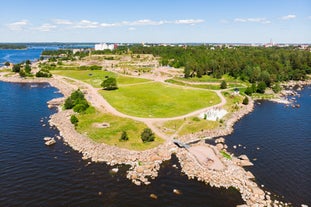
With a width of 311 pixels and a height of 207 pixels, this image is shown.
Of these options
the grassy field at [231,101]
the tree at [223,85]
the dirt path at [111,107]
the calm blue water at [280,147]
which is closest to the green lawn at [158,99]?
the dirt path at [111,107]

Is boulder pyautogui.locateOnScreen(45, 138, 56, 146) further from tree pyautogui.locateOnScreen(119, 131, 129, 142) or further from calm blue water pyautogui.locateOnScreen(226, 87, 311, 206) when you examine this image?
calm blue water pyautogui.locateOnScreen(226, 87, 311, 206)

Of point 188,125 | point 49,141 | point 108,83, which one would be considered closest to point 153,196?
point 49,141

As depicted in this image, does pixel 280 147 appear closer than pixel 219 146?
No

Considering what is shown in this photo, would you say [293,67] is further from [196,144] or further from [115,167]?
[115,167]

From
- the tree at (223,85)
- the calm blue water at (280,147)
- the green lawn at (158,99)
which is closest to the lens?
the calm blue water at (280,147)

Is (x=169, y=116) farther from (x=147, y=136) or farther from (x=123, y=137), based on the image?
(x=123, y=137)

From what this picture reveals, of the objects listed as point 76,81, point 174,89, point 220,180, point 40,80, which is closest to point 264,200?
point 220,180

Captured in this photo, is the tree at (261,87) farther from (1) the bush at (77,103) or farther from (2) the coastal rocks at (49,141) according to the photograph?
(2) the coastal rocks at (49,141)
